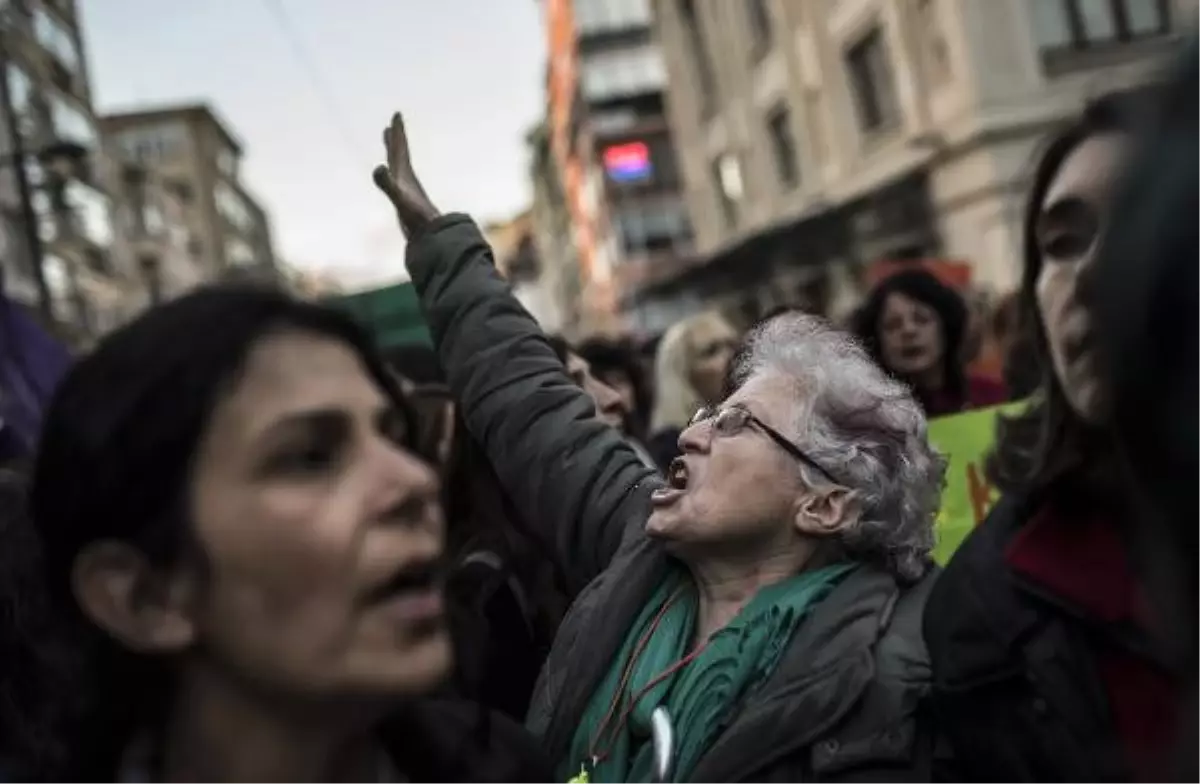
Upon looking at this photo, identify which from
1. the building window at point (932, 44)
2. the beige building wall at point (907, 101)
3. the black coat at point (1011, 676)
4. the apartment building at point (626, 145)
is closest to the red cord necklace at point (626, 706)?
the black coat at point (1011, 676)

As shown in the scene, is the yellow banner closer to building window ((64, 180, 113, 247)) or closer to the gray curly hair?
the gray curly hair

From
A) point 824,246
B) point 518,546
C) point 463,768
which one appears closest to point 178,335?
point 463,768

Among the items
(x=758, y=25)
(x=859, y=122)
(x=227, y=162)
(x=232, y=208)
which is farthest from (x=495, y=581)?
(x=232, y=208)

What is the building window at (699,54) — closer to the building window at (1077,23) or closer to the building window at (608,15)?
the building window at (1077,23)

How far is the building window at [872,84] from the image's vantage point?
19234 mm

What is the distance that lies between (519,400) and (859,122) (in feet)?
63.1

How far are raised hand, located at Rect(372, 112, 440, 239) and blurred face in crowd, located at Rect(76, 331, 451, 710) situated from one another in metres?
1.34

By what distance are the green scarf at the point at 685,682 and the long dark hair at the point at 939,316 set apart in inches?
108

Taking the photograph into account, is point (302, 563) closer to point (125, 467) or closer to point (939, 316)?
point (125, 467)

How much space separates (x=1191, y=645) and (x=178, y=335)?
39.0 inches

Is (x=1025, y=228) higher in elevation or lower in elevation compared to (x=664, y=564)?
higher

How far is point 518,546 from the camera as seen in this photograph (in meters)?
3.16

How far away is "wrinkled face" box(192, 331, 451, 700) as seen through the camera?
1.24 meters

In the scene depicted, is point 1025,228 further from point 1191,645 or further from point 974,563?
point 1191,645
